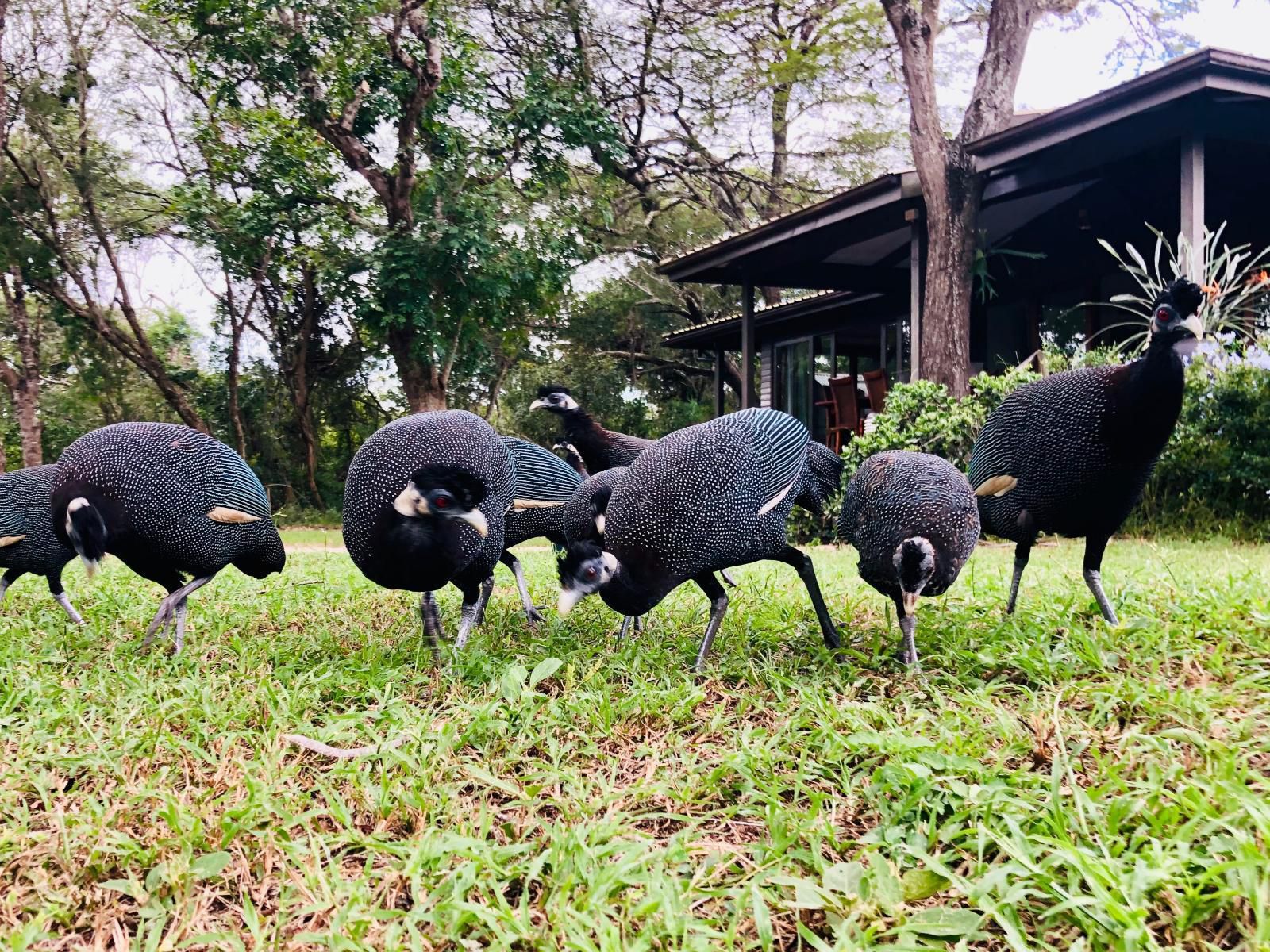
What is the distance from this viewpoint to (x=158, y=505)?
3428 mm

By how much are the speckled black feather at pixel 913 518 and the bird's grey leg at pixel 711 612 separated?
0.53 metres

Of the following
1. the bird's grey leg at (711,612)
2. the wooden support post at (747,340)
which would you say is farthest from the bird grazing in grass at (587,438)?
the wooden support post at (747,340)

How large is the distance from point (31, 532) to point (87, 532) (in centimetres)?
137

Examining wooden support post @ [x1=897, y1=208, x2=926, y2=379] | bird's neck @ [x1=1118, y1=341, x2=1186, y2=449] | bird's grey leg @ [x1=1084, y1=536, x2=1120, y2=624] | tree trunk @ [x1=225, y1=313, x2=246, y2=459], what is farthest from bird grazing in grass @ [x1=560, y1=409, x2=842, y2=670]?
tree trunk @ [x1=225, y1=313, x2=246, y2=459]

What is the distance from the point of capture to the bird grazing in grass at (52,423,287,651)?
133 inches

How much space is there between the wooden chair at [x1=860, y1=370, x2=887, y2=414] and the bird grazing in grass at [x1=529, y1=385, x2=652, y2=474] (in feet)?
27.5

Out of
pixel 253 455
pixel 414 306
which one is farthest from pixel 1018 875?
pixel 253 455

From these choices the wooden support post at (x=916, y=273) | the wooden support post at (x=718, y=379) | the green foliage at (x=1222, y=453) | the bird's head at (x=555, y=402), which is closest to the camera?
the bird's head at (x=555, y=402)

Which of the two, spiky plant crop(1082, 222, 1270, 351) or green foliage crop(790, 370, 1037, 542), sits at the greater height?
spiky plant crop(1082, 222, 1270, 351)

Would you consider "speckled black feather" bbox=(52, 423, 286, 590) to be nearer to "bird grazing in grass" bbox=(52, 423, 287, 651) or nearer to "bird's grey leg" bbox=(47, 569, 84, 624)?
"bird grazing in grass" bbox=(52, 423, 287, 651)

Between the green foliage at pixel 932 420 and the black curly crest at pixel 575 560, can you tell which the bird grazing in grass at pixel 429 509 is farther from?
the green foliage at pixel 932 420

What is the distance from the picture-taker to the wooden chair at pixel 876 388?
13.5 m

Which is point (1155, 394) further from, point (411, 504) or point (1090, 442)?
point (411, 504)

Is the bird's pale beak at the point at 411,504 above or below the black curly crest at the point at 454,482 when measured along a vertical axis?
below
